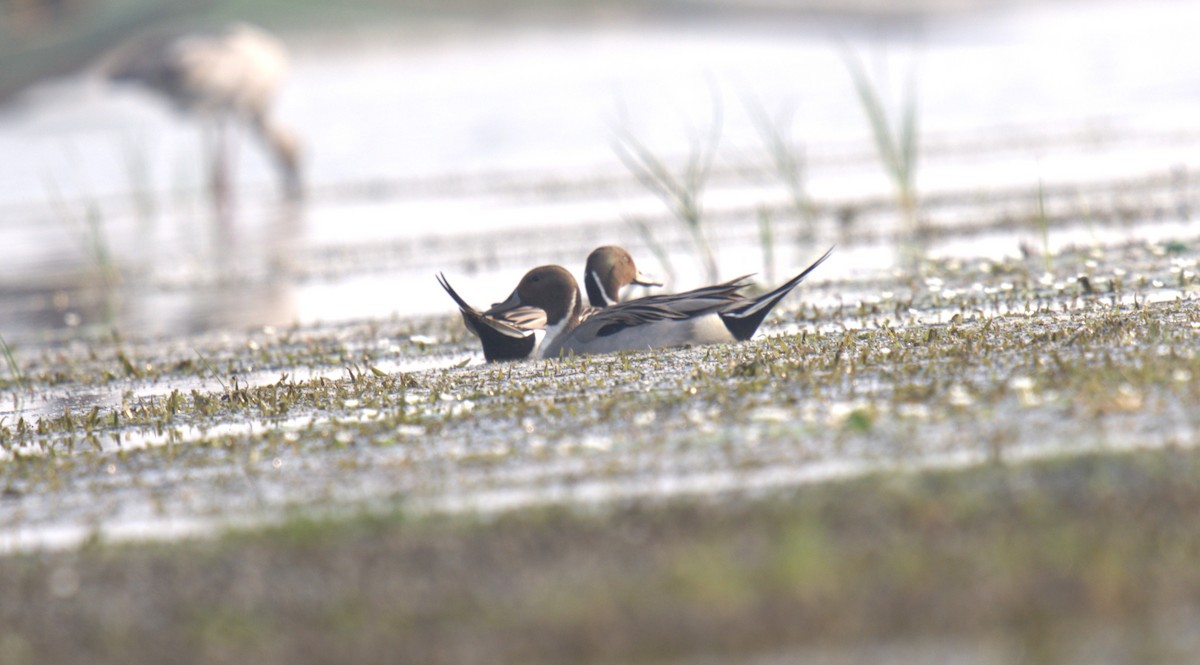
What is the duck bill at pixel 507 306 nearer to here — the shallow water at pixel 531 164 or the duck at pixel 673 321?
the duck at pixel 673 321

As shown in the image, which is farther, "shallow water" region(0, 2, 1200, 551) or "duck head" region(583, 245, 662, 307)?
"duck head" region(583, 245, 662, 307)


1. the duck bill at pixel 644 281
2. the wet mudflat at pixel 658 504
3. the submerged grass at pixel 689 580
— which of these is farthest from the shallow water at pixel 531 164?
the submerged grass at pixel 689 580

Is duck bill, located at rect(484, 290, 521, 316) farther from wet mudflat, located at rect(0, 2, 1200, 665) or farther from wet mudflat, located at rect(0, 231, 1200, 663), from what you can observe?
wet mudflat, located at rect(0, 231, 1200, 663)

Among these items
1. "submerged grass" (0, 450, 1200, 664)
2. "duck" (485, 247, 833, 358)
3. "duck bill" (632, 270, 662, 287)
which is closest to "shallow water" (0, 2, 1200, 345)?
"duck bill" (632, 270, 662, 287)

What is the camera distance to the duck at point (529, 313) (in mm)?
7891

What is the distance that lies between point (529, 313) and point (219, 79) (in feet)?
49.4

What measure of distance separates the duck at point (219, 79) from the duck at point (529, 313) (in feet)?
43.5

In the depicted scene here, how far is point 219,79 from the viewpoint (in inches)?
870

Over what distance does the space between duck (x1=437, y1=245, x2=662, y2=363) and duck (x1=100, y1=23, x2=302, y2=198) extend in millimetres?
13259

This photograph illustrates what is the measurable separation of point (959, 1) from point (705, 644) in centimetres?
5060

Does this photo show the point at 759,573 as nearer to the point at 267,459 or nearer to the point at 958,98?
the point at 267,459

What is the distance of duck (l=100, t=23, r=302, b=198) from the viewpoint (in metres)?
21.9

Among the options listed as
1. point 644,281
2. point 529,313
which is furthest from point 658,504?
point 644,281

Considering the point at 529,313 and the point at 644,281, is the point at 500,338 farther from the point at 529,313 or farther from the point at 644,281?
the point at 644,281
